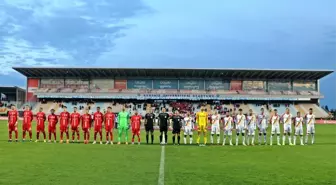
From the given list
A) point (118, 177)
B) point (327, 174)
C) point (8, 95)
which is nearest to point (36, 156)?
point (118, 177)

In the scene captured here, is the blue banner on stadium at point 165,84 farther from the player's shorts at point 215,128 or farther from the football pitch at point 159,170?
the football pitch at point 159,170

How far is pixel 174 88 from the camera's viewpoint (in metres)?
80.6

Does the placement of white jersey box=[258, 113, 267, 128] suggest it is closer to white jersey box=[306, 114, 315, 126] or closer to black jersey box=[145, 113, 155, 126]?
white jersey box=[306, 114, 315, 126]

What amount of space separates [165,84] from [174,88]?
195 centimetres

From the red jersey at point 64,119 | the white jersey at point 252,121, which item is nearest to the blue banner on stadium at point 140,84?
the red jersey at point 64,119

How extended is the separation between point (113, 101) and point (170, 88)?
36.4ft

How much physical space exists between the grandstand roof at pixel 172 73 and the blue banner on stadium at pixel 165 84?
115cm

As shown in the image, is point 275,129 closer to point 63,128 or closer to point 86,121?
point 86,121

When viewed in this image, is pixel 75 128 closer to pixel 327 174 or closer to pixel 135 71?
pixel 327 174

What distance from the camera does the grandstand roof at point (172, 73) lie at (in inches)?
3039

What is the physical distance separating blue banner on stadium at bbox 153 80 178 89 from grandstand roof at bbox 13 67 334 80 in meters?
1.15

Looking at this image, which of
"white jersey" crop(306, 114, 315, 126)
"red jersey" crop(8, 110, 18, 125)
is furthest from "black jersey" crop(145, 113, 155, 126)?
"white jersey" crop(306, 114, 315, 126)

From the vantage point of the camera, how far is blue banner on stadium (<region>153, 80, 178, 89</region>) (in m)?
80.8

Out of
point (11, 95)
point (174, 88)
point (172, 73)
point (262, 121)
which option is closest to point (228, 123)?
point (262, 121)
